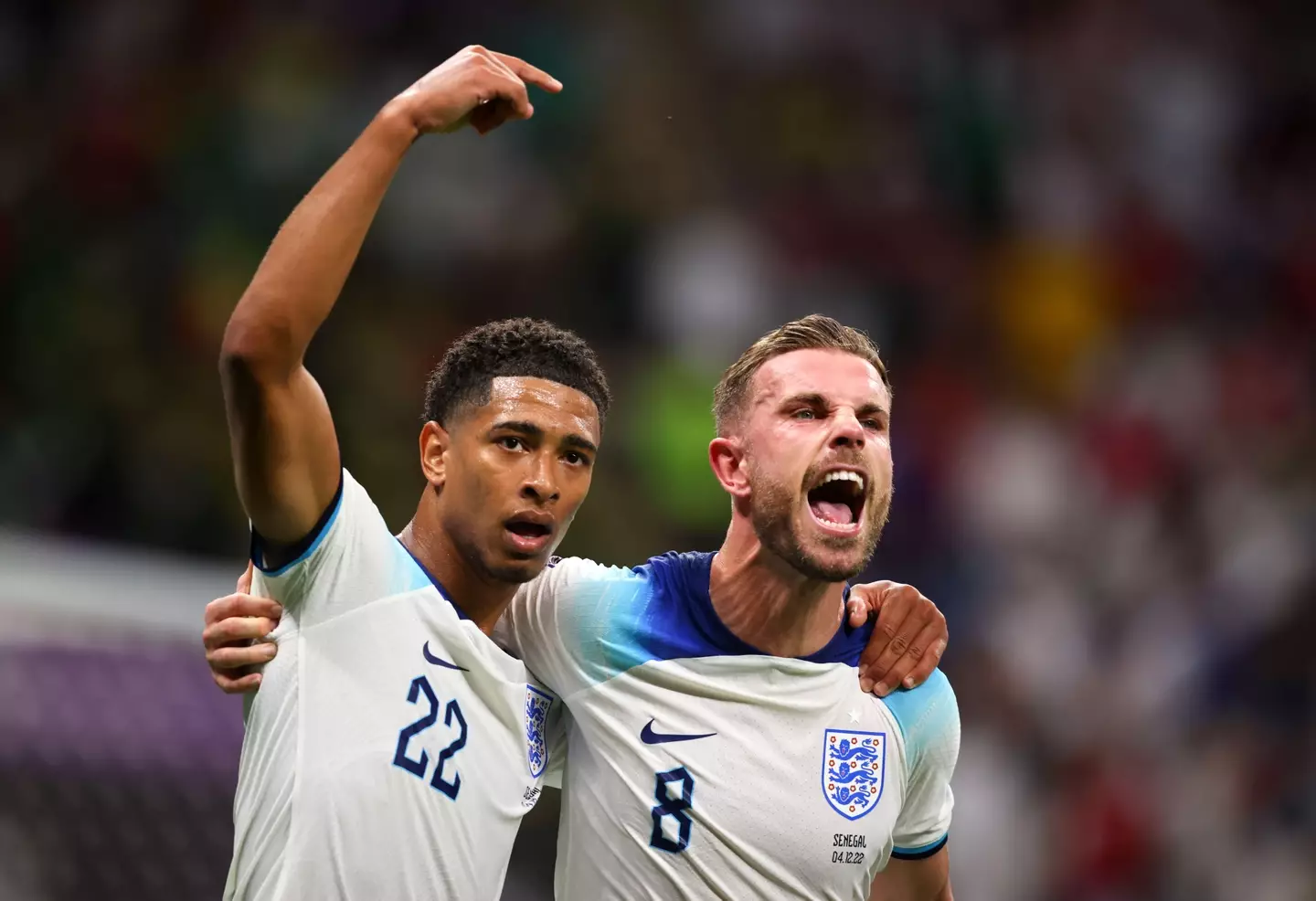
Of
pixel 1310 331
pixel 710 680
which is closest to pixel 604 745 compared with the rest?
pixel 710 680

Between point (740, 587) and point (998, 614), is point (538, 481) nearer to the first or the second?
point (740, 587)

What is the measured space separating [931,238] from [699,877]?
7615mm

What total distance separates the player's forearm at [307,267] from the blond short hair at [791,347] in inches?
53.9

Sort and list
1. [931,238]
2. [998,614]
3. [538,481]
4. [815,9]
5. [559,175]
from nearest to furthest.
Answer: [538,481], [998,614], [559,175], [931,238], [815,9]

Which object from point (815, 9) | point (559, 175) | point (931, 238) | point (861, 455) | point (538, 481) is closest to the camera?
point (538, 481)

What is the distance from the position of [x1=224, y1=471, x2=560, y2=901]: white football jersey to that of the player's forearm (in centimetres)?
47

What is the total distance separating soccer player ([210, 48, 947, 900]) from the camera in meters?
3.08

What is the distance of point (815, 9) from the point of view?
11578mm

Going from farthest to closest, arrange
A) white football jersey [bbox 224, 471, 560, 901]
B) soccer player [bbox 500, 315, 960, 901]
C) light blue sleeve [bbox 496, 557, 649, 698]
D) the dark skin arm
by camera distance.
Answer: the dark skin arm
light blue sleeve [bbox 496, 557, 649, 698]
soccer player [bbox 500, 315, 960, 901]
white football jersey [bbox 224, 471, 560, 901]

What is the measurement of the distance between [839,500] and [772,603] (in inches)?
13.1

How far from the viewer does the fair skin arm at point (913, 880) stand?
436 cm

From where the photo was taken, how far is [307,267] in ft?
9.91

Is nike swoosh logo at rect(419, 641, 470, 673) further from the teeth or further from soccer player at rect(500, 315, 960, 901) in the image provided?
the teeth

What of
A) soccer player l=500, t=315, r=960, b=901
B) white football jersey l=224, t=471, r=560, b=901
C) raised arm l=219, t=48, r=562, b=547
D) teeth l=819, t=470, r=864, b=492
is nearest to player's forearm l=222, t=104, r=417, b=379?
raised arm l=219, t=48, r=562, b=547
